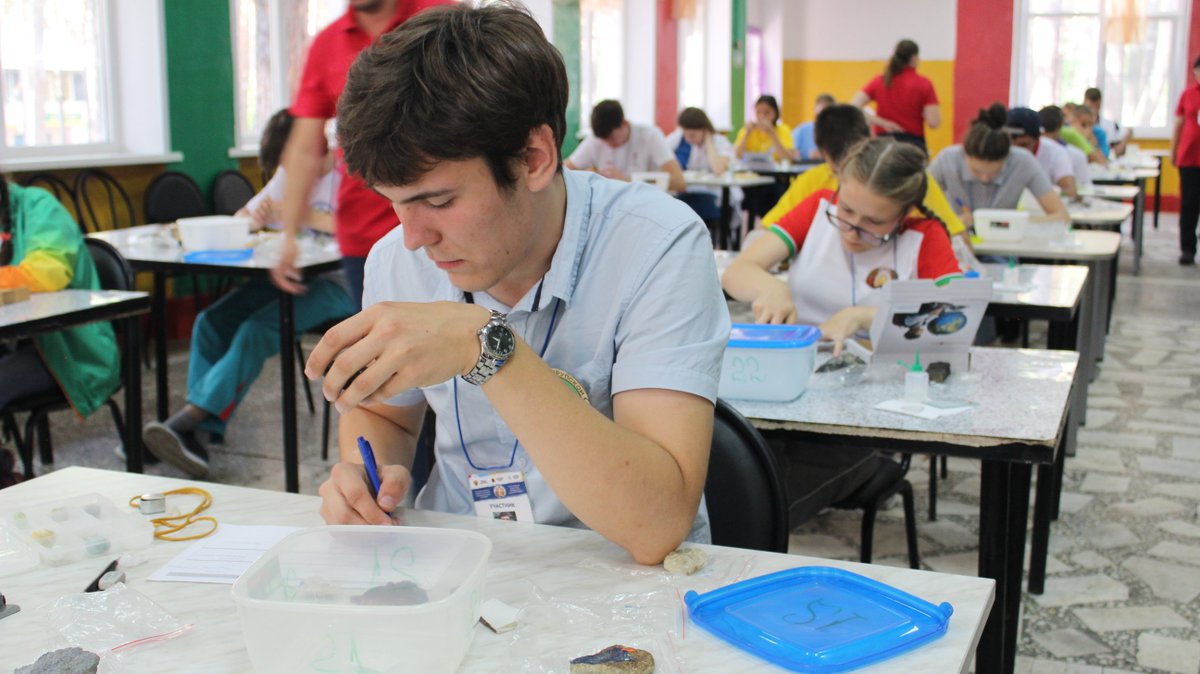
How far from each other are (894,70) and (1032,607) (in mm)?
5640

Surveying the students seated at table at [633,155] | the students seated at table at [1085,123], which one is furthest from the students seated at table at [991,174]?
the students seated at table at [1085,123]

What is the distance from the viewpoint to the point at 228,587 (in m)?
1.16

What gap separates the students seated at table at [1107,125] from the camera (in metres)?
10.6

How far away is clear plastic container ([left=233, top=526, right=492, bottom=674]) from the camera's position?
91 cm

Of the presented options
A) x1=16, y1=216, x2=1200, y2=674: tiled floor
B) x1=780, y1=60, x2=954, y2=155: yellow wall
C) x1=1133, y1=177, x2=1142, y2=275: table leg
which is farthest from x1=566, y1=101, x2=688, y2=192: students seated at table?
x1=780, y1=60, x2=954, y2=155: yellow wall

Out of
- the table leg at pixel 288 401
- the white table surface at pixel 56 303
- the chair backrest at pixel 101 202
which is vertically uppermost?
the chair backrest at pixel 101 202

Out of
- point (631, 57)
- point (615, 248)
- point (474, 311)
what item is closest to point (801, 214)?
point (615, 248)

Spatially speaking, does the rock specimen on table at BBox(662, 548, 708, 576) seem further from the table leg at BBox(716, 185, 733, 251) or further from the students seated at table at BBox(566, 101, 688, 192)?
the table leg at BBox(716, 185, 733, 251)

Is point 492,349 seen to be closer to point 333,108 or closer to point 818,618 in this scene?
point 818,618

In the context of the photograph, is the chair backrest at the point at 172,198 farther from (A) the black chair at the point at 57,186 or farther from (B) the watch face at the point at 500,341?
(B) the watch face at the point at 500,341

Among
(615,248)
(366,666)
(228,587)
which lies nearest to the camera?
(366,666)

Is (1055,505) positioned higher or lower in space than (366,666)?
lower

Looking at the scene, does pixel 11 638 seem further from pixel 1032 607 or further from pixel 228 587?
pixel 1032 607

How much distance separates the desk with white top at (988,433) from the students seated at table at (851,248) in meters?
0.39
